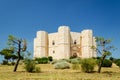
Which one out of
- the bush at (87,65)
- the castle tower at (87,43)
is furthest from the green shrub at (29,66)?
the castle tower at (87,43)

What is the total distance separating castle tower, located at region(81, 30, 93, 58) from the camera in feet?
242

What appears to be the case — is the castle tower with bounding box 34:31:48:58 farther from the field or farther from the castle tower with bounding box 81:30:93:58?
the field

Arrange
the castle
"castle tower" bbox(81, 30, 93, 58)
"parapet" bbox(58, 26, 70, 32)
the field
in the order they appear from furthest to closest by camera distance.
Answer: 1. "castle tower" bbox(81, 30, 93, 58)
2. "parapet" bbox(58, 26, 70, 32)
3. the castle
4. the field

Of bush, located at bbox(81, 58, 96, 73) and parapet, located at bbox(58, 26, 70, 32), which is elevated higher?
parapet, located at bbox(58, 26, 70, 32)

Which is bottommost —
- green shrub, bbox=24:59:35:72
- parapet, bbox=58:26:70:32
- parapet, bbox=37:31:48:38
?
green shrub, bbox=24:59:35:72

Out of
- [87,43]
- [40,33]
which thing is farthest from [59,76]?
[40,33]

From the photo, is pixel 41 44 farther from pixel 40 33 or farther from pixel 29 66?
pixel 29 66

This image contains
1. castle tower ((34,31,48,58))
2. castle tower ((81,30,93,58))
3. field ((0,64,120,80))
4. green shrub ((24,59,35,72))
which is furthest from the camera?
castle tower ((34,31,48,58))

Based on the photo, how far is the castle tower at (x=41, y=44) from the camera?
252ft

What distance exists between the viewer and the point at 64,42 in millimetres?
72188

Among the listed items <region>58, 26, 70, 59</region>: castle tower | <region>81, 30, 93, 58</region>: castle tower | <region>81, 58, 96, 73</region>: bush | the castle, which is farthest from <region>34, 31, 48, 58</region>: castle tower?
<region>81, 58, 96, 73</region>: bush

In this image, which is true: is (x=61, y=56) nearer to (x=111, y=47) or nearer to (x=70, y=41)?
(x=70, y=41)

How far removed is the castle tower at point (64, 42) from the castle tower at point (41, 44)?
604cm

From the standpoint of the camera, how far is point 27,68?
30.0 m
